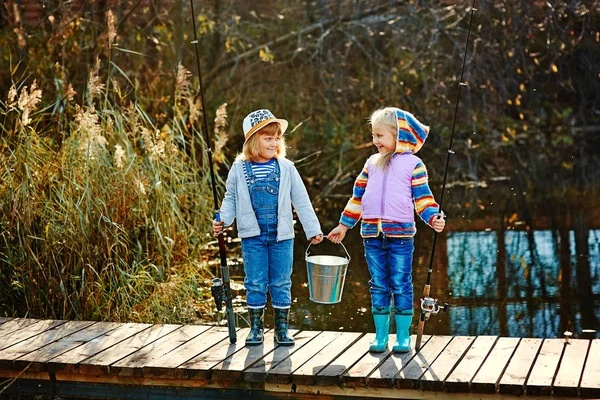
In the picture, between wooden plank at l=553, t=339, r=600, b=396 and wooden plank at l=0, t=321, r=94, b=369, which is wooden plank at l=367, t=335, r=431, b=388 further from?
wooden plank at l=0, t=321, r=94, b=369

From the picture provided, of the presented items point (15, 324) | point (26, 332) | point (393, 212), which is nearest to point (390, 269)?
point (393, 212)

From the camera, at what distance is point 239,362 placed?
4922 mm

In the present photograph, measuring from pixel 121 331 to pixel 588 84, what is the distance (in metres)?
13.7

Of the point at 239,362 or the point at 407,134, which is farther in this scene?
the point at 407,134

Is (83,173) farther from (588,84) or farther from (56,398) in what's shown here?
(588,84)

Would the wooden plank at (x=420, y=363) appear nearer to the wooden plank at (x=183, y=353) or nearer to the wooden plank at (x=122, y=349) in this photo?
the wooden plank at (x=183, y=353)

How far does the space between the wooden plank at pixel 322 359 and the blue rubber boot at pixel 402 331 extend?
28cm

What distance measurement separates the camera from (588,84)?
17.7 meters

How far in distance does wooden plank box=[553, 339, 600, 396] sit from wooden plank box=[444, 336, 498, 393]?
0.36 metres

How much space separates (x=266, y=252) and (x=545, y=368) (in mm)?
1475

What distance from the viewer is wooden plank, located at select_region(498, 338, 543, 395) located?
14.6 ft

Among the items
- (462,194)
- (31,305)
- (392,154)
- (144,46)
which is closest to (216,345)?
(392,154)

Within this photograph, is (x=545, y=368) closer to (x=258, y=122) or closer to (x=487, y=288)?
(x=258, y=122)

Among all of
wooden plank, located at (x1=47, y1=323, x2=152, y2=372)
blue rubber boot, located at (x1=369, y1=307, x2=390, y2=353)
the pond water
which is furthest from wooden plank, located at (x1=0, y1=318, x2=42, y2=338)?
blue rubber boot, located at (x1=369, y1=307, x2=390, y2=353)
